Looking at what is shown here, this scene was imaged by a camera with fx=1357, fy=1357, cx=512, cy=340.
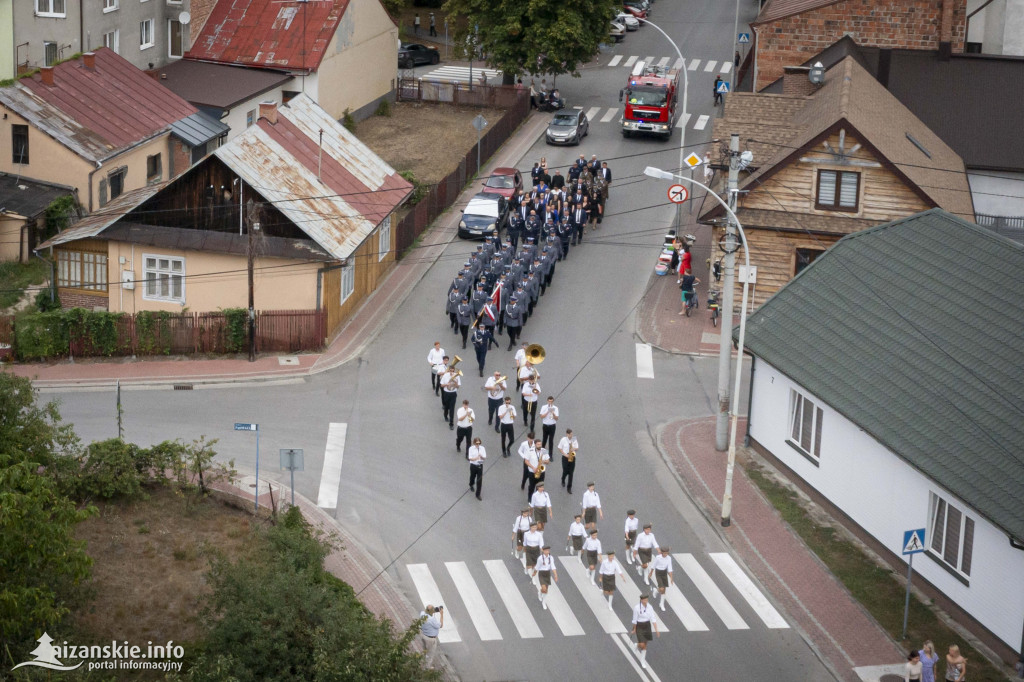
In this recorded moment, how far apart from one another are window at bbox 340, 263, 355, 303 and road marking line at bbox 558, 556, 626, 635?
44.6 ft

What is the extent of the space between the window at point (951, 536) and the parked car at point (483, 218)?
21.5m

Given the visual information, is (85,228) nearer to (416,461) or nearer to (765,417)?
(416,461)

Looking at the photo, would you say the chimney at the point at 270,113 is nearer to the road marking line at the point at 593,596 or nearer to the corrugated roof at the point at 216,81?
the corrugated roof at the point at 216,81

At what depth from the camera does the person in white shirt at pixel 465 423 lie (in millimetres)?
28344

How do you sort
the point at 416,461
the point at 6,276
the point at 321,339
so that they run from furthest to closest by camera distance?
the point at 6,276 < the point at 321,339 < the point at 416,461

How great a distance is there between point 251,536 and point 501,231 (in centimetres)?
2091

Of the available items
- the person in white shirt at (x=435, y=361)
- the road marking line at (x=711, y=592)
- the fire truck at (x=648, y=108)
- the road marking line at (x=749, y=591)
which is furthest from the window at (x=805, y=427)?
the fire truck at (x=648, y=108)

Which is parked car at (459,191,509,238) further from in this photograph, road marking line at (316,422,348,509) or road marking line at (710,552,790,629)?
road marking line at (710,552,790,629)

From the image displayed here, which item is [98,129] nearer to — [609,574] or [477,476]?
[477,476]

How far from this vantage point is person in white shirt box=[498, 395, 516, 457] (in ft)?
93.5

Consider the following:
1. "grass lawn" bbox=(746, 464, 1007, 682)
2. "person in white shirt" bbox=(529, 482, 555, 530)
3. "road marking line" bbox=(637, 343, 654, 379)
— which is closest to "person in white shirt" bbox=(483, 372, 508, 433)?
"person in white shirt" bbox=(529, 482, 555, 530)

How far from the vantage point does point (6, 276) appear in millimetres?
38500

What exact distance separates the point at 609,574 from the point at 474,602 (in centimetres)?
241

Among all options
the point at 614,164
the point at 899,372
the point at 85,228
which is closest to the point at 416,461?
the point at 899,372
